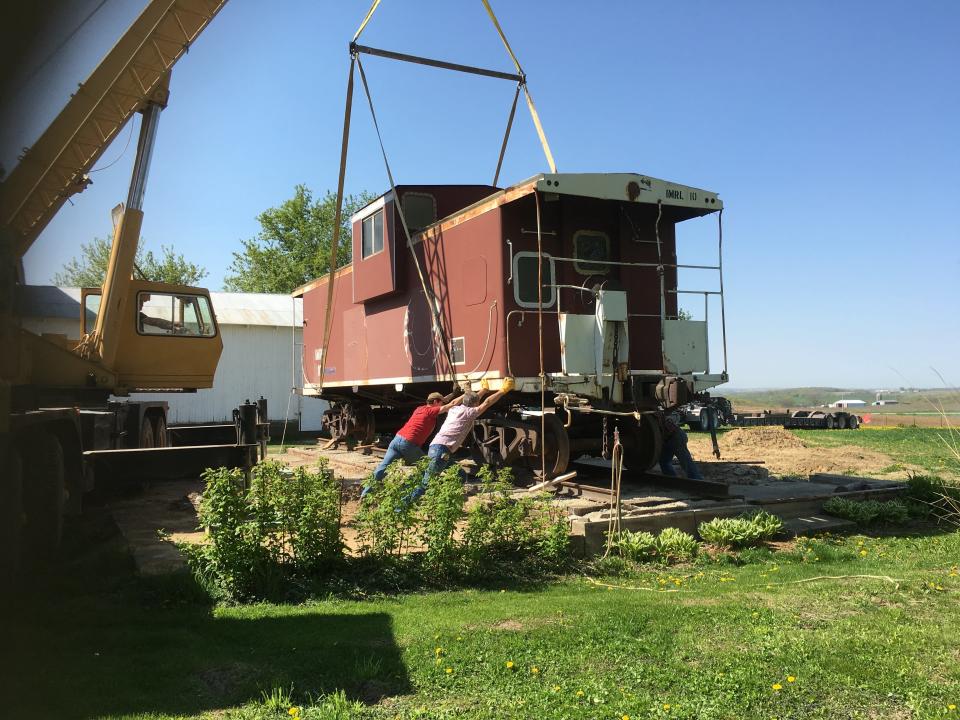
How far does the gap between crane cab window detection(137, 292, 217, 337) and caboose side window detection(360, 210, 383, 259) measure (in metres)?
3.24

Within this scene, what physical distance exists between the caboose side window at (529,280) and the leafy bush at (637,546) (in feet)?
12.5

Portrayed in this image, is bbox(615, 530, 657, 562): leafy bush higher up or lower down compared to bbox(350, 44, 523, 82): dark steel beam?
lower down

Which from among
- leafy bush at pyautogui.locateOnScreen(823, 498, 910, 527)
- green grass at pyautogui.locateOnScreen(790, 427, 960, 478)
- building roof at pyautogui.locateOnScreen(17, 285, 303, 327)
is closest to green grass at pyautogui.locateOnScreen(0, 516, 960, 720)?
leafy bush at pyautogui.locateOnScreen(823, 498, 910, 527)

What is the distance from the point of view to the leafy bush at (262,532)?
6207 mm

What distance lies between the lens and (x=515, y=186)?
398 inches

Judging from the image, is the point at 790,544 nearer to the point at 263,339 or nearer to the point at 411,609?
the point at 411,609

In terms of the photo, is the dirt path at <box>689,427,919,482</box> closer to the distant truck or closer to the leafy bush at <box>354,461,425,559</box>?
the distant truck

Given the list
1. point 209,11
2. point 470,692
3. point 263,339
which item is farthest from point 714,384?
point 263,339

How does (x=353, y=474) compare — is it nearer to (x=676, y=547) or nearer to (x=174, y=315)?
(x=174, y=315)

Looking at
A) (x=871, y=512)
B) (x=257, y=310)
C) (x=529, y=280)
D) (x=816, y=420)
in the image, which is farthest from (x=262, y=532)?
(x=816, y=420)

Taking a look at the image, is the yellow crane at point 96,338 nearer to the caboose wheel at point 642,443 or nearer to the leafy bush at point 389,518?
the leafy bush at point 389,518

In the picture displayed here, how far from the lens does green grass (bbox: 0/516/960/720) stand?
4.17 meters

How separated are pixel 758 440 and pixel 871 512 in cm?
1299

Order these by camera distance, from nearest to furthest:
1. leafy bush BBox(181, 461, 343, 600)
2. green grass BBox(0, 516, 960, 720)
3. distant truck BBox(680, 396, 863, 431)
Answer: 1. green grass BBox(0, 516, 960, 720)
2. leafy bush BBox(181, 461, 343, 600)
3. distant truck BBox(680, 396, 863, 431)
